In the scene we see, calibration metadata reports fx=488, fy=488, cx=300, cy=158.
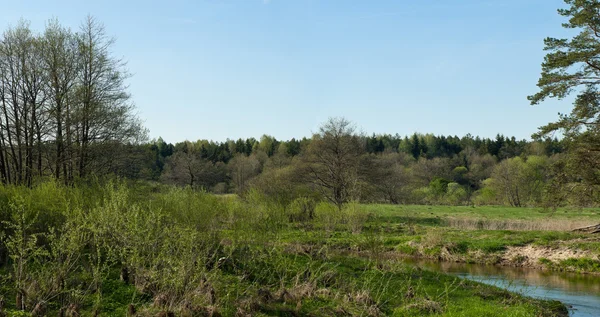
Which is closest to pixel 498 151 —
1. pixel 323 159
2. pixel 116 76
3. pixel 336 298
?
pixel 323 159

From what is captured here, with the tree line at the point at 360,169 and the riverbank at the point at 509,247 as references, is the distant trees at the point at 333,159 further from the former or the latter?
the riverbank at the point at 509,247

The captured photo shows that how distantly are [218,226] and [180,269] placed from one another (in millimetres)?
5707

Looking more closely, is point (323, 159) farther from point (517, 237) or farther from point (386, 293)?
point (386, 293)

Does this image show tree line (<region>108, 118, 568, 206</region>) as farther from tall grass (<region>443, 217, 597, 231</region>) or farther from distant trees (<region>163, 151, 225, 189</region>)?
tall grass (<region>443, 217, 597, 231</region>)

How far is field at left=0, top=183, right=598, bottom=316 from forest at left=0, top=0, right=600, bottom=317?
0.06 metres

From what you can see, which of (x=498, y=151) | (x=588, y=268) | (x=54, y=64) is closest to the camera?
(x=588, y=268)

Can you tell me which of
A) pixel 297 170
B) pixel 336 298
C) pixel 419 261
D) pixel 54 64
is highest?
pixel 54 64

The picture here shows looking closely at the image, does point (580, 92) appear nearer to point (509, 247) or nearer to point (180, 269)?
point (509, 247)

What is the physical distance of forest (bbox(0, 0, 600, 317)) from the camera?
10211mm

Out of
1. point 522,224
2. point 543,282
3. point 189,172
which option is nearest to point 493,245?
point 543,282

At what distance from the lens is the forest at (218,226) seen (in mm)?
10211

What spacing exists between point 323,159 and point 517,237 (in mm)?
18154

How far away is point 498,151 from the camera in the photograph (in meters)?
101

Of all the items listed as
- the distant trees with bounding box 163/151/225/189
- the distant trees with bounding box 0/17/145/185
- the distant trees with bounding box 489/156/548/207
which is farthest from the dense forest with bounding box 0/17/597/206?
the distant trees with bounding box 163/151/225/189
